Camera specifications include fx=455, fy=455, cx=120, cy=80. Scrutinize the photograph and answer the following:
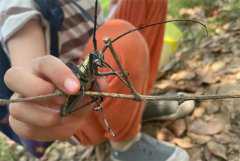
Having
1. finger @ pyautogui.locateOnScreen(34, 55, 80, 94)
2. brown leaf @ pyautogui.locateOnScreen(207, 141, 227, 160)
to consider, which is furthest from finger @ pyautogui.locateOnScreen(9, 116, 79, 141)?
brown leaf @ pyautogui.locateOnScreen(207, 141, 227, 160)

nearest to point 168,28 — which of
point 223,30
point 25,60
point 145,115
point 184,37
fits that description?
point 184,37

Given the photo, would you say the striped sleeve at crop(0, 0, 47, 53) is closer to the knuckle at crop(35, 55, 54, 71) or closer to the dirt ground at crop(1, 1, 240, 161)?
the knuckle at crop(35, 55, 54, 71)

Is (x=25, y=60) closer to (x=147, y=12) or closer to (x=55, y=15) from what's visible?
(x=55, y=15)

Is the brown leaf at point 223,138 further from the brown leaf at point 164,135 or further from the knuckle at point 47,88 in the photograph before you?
the knuckle at point 47,88

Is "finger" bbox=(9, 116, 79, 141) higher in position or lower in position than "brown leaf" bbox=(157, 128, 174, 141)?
higher

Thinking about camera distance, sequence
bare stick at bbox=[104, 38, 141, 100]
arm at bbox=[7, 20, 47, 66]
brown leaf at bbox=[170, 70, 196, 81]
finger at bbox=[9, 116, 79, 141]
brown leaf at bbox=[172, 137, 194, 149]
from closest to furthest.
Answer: bare stick at bbox=[104, 38, 141, 100], finger at bbox=[9, 116, 79, 141], arm at bbox=[7, 20, 47, 66], brown leaf at bbox=[172, 137, 194, 149], brown leaf at bbox=[170, 70, 196, 81]

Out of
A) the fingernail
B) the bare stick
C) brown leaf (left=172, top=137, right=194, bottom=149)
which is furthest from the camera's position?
brown leaf (left=172, top=137, right=194, bottom=149)

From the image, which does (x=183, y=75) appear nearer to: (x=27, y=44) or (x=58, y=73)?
(x=27, y=44)
